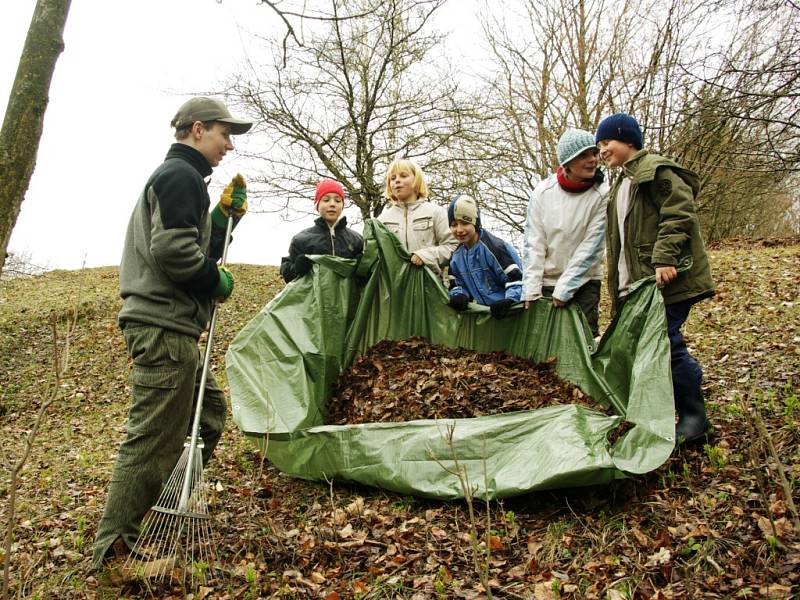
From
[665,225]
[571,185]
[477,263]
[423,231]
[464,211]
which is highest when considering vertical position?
[571,185]

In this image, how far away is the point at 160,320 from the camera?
269 cm

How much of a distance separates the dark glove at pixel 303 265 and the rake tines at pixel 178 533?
1.45 metres

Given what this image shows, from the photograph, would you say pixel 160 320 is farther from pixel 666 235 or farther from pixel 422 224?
pixel 666 235

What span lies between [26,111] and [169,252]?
54.3 inches

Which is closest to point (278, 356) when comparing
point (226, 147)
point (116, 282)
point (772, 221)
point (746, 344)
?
point (226, 147)

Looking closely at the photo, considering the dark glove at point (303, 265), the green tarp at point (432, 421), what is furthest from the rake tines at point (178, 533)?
the dark glove at point (303, 265)

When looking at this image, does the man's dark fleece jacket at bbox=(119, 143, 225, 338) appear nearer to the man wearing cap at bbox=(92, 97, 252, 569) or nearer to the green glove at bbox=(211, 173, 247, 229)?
the man wearing cap at bbox=(92, 97, 252, 569)

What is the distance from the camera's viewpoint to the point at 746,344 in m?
4.85

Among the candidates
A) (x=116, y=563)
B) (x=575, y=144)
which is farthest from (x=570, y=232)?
(x=116, y=563)

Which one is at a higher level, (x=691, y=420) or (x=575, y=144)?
(x=575, y=144)

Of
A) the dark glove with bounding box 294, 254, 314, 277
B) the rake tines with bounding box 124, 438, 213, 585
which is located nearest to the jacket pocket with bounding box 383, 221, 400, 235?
the dark glove with bounding box 294, 254, 314, 277

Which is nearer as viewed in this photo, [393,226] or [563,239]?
[563,239]

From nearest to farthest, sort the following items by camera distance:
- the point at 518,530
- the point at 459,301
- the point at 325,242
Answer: the point at 518,530, the point at 459,301, the point at 325,242

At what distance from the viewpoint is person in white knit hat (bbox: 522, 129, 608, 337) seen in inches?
141
